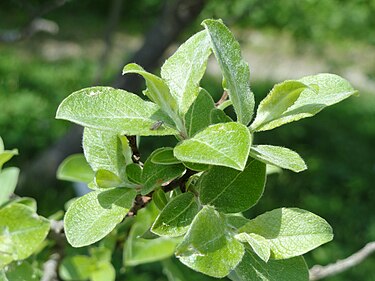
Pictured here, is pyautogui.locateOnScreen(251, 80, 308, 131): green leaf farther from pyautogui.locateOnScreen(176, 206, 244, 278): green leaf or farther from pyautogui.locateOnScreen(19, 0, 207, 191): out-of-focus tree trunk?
pyautogui.locateOnScreen(19, 0, 207, 191): out-of-focus tree trunk

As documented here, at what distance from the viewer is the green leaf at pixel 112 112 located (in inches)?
20.3

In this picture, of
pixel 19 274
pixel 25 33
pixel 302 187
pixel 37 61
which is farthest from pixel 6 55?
pixel 19 274

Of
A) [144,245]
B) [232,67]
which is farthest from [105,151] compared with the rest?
[144,245]

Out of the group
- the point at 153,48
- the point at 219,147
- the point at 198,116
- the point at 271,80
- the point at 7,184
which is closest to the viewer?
the point at 219,147

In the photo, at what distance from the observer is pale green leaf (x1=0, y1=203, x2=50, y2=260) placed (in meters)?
0.65

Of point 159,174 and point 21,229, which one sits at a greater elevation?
point 159,174

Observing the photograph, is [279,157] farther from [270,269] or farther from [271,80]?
[271,80]

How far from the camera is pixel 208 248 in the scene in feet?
1.67

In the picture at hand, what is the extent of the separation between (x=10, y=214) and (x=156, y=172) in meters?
0.18

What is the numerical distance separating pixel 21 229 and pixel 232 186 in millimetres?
227

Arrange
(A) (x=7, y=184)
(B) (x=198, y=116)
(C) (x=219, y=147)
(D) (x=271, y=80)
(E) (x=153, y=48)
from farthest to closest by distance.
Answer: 1. (D) (x=271, y=80)
2. (E) (x=153, y=48)
3. (A) (x=7, y=184)
4. (B) (x=198, y=116)
5. (C) (x=219, y=147)

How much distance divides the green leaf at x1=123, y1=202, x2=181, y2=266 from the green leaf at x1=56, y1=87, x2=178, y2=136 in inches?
14.0

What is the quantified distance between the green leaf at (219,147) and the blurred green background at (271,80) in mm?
1182

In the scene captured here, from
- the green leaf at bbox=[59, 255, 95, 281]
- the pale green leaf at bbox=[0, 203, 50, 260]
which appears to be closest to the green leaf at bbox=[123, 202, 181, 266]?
the green leaf at bbox=[59, 255, 95, 281]
